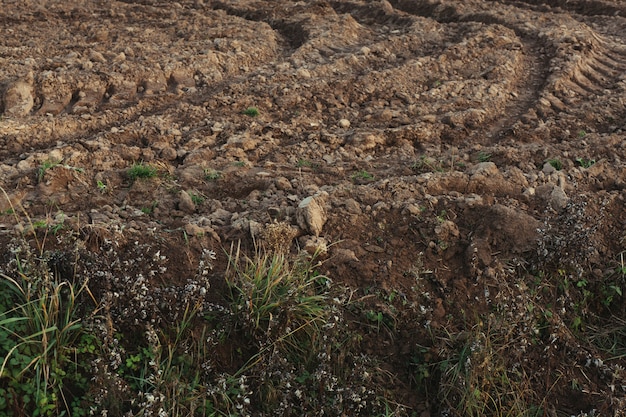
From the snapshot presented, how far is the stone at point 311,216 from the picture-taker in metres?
3.93

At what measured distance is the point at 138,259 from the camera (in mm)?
3441

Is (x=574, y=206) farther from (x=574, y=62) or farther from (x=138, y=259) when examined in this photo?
(x=574, y=62)

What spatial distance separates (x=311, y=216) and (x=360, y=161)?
144cm

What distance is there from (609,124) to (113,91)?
5043 mm

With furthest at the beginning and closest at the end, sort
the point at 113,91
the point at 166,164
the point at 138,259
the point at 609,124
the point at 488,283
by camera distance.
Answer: the point at 113,91
the point at 609,124
the point at 166,164
the point at 488,283
the point at 138,259

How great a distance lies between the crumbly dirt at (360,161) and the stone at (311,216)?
0.02 m

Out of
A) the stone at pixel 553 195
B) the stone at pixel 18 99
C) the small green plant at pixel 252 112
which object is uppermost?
the stone at pixel 553 195

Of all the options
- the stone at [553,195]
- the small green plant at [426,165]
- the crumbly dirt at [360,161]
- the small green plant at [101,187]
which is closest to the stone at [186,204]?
the crumbly dirt at [360,161]

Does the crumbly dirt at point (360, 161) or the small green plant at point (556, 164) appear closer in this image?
the crumbly dirt at point (360, 161)

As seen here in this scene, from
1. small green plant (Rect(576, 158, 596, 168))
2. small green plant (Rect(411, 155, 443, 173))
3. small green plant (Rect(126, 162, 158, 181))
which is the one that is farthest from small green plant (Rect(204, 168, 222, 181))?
small green plant (Rect(576, 158, 596, 168))

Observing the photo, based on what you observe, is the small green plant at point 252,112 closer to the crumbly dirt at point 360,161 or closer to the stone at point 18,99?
the crumbly dirt at point 360,161

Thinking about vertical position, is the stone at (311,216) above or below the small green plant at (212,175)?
above

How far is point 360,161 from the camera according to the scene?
206 inches

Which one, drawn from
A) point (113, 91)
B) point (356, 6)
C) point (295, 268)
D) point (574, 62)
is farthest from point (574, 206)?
point (356, 6)
